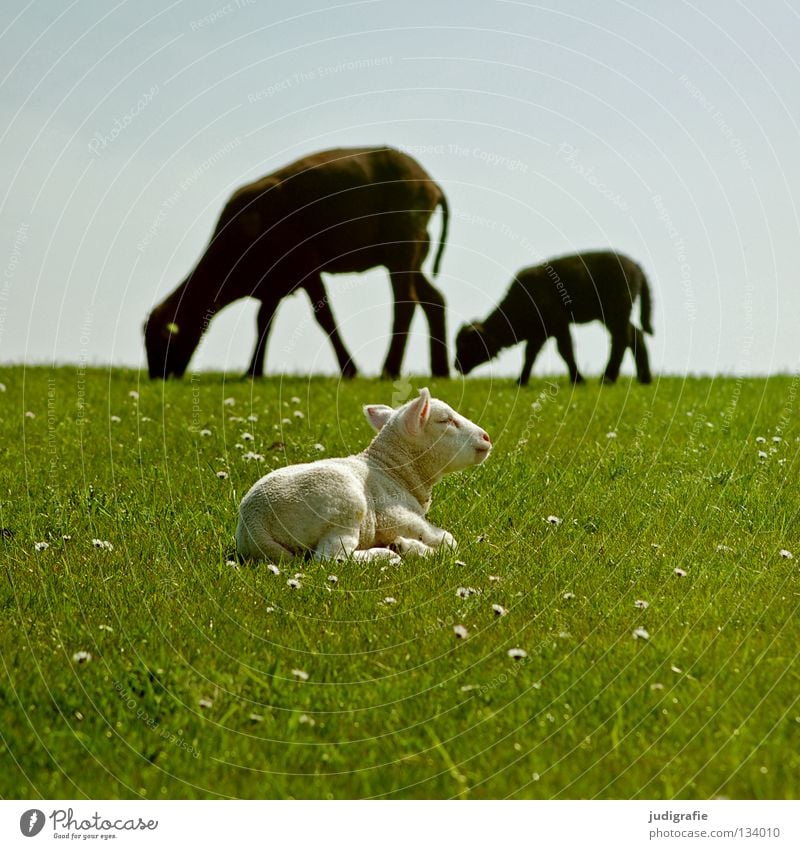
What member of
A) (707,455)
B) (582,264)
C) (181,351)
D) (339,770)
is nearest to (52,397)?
(181,351)

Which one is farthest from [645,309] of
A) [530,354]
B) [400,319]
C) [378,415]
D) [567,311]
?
[378,415]

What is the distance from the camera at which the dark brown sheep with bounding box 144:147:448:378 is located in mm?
15422

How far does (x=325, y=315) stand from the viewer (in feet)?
52.9

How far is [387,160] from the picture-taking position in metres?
16.4

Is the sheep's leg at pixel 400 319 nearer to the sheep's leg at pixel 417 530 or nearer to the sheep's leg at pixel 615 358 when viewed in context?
the sheep's leg at pixel 615 358

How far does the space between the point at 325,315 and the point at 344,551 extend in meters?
9.23

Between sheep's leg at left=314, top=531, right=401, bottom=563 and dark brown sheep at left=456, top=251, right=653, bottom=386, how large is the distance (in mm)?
9335

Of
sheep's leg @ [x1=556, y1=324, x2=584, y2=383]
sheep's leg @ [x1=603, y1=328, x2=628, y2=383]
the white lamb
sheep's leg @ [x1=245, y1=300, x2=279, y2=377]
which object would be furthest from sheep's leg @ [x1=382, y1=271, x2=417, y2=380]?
the white lamb

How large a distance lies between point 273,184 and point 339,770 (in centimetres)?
1209

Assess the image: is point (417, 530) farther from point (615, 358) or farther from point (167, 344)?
point (615, 358)

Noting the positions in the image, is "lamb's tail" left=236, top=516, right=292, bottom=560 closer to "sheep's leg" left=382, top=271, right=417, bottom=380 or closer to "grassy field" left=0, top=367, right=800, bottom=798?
"grassy field" left=0, top=367, right=800, bottom=798

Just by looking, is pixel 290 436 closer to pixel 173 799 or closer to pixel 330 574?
pixel 330 574

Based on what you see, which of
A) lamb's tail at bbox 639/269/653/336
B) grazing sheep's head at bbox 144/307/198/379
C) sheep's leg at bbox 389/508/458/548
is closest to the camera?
sheep's leg at bbox 389/508/458/548
